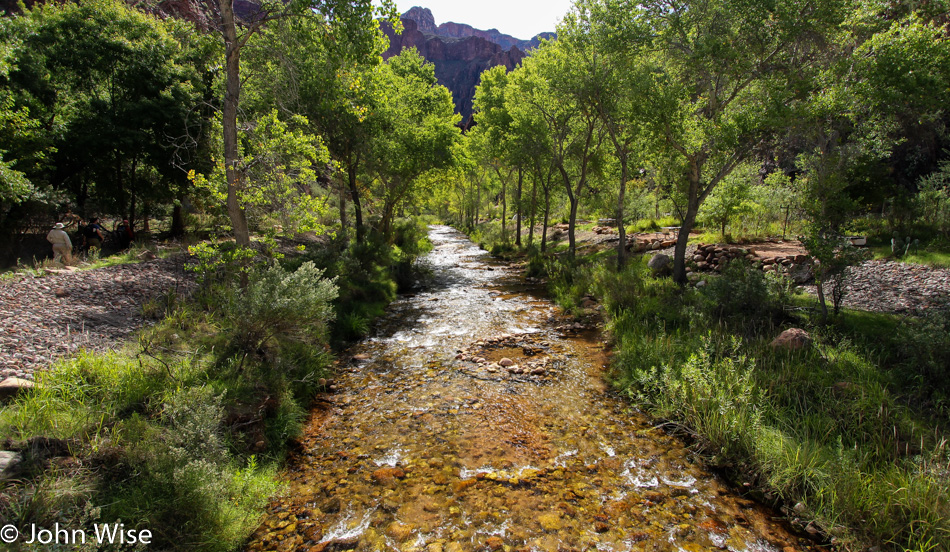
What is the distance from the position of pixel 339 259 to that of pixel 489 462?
10.4 meters

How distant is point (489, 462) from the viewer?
5.67 meters

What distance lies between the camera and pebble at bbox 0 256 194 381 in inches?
222

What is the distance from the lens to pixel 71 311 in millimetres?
7270

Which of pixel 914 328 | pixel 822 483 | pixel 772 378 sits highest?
pixel 914 328

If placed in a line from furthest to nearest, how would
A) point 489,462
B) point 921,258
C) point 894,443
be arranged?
point 921,258 → point 489,462 → point 894,443

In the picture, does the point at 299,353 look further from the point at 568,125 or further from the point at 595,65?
the point at 568,125

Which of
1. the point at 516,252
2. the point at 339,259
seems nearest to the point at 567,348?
the point at 339,259

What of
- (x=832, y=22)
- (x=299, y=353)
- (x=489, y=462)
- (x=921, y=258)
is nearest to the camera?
(x=489, y=462)

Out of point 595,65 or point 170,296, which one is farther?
point 595,65

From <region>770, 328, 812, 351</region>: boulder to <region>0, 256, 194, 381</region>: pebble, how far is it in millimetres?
12114

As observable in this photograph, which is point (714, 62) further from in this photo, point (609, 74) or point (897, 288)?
point (897, 288)

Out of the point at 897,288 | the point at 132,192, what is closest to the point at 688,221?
the point at 897,288

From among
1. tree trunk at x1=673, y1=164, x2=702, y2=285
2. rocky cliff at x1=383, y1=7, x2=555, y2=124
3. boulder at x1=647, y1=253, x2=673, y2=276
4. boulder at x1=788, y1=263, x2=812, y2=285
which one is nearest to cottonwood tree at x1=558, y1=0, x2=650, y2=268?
boulder at x1=647, y1=253, x2=673, y2=276

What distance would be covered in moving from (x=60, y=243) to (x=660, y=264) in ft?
65.6
